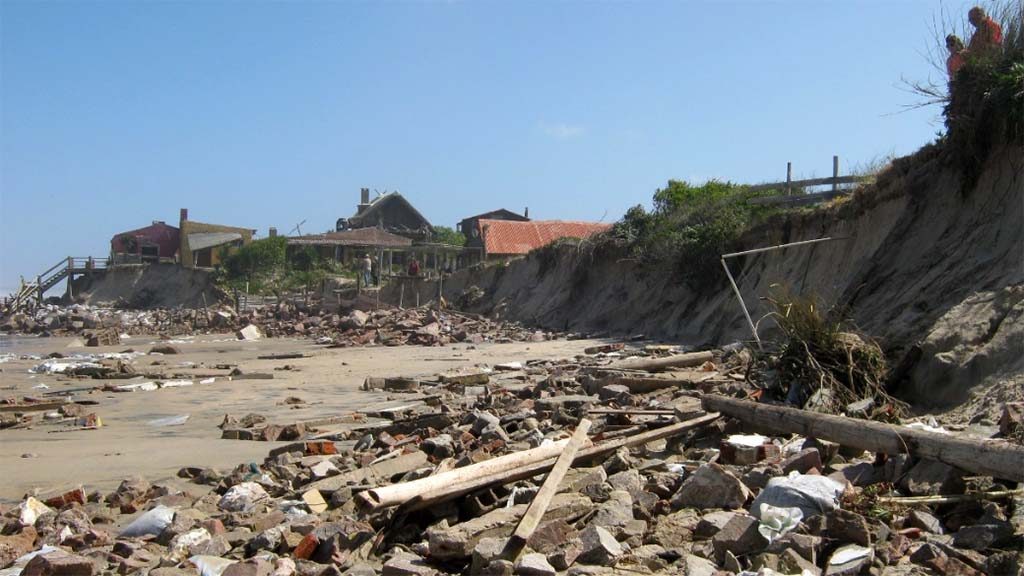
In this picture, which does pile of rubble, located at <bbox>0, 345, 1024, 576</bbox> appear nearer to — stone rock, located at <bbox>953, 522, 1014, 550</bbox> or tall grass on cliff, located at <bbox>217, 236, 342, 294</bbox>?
stone rock, located at <bbox>953, 522, 1014, 550</bbox>

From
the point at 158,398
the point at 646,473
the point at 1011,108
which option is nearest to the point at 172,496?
the point at 646,473

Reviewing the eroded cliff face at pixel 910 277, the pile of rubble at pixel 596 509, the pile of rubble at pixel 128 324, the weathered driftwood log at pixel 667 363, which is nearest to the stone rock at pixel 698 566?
the pile of rubble at pixel 596 509

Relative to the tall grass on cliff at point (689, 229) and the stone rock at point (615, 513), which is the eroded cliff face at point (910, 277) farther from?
the stone rock at point (615, 513)

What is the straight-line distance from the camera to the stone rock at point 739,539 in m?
4.40

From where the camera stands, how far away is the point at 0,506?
615 centimetres

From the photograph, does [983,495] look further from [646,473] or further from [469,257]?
[469,257]

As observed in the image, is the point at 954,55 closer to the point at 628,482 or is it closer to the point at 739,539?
the point at 628,482

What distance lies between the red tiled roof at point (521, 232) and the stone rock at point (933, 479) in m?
37.8

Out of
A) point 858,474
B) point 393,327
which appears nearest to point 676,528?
point 858,474

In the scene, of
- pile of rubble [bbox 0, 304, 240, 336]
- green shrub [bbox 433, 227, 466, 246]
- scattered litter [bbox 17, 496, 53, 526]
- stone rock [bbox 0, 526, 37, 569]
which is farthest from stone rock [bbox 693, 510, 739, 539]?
green shrub [bbox 433, 227, 466, 246]

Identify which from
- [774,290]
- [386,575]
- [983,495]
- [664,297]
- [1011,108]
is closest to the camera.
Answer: [386,575]

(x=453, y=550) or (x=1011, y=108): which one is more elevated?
(x=1011, y=108)

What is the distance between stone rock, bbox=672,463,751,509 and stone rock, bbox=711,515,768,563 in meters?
0.62

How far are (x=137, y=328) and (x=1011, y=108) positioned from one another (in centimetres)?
3271
